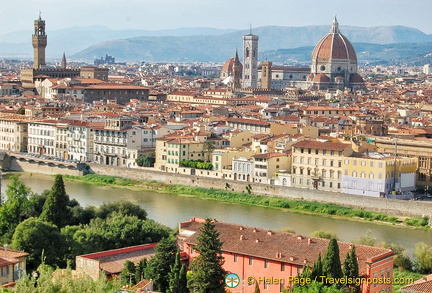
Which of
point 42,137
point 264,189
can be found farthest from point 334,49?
point 264,189

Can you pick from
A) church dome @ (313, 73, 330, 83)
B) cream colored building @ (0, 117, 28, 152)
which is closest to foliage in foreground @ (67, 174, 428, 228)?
cream colored building @ (0, 117, 28, 152)

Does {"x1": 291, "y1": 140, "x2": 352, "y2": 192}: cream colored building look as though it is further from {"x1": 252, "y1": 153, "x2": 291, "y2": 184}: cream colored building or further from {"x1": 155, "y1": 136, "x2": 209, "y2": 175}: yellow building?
{"x1": 155, "y1": 136, "x2": 209, "y2": 175}: yellow building

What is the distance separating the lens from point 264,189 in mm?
26766

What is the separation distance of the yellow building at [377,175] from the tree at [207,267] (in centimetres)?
1245

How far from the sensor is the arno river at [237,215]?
21.5 m

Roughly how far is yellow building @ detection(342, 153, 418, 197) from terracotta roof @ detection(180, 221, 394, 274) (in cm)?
1030

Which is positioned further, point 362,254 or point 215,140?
point 215,140

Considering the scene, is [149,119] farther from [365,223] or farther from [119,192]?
[365,223]

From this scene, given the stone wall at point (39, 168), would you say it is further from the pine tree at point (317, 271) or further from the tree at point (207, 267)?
the pine tree at point (317, 271)

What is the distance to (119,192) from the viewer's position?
28.2m

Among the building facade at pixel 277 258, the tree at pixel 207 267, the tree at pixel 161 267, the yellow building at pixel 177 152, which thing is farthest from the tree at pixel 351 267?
the yellow building at pixel 177 152

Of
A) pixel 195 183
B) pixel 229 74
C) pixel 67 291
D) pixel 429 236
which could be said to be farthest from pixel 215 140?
pixel 229 74

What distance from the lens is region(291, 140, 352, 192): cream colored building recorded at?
26.2 meters

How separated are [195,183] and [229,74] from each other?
56850 mm
